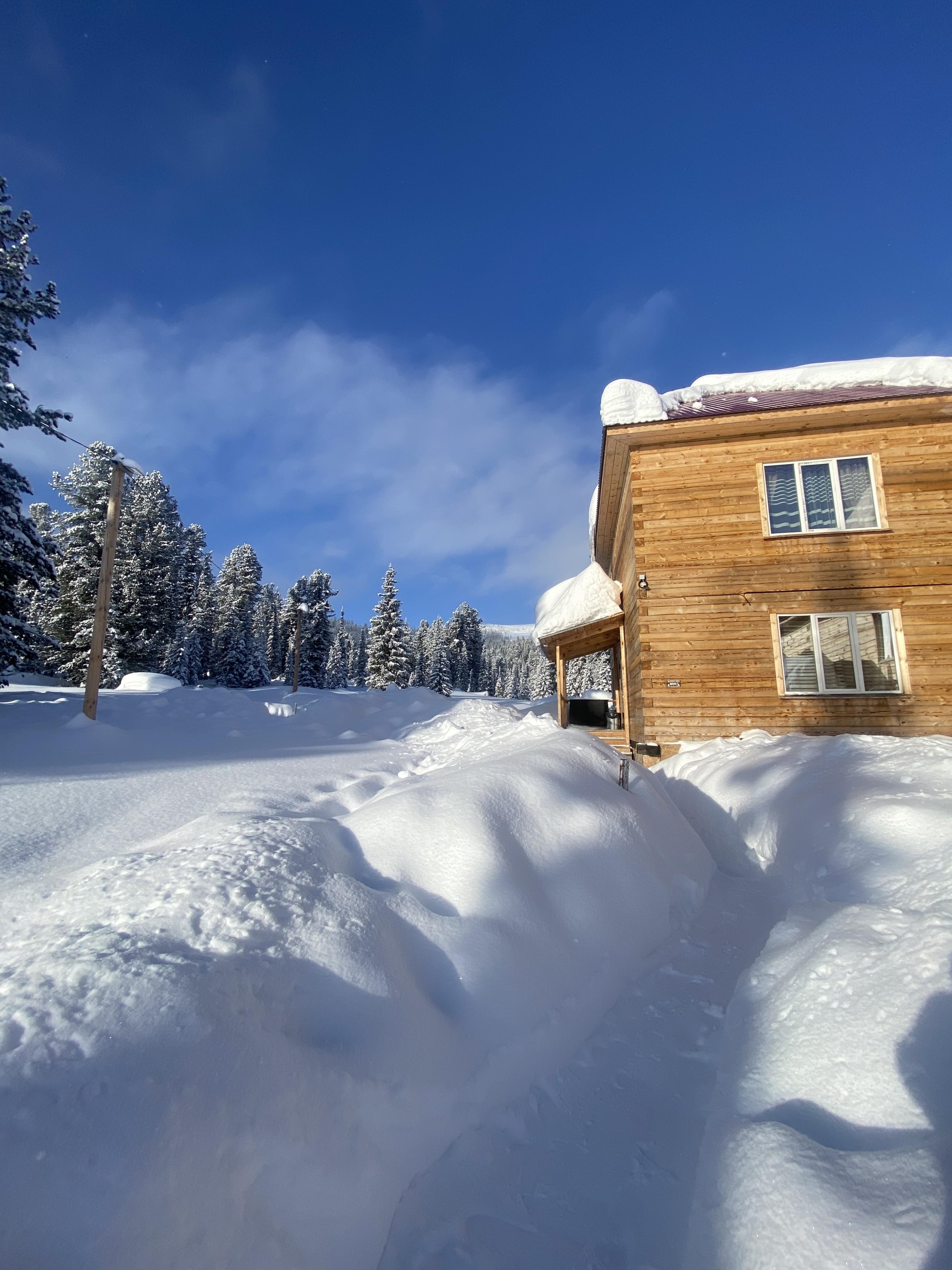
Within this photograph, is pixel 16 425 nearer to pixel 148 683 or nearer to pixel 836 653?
pixel 148 683

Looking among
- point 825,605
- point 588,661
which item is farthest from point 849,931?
point 588,661

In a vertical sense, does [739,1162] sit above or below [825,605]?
below

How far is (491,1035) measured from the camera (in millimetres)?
2154

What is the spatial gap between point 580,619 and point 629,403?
13.7ft

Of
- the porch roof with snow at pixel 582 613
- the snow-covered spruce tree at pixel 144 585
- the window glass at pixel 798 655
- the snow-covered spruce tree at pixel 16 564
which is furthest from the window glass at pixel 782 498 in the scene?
the snow-covered spruce tree at pixel 144 585

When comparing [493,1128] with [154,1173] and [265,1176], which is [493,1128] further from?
[154,1173]

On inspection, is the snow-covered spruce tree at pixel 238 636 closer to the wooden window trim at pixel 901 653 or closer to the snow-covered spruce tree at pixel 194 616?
the snow-covered spruce tree at pixel 194 616

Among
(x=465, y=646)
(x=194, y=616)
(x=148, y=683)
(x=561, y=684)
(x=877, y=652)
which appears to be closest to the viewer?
(x=877, y=652)

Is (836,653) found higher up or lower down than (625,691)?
higher up

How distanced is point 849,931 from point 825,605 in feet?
23.9

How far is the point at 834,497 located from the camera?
8.84 m

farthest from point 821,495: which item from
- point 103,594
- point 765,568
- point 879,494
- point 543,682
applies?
point 543,682

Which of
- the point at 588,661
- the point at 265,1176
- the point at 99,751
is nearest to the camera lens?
the point at 265,1176

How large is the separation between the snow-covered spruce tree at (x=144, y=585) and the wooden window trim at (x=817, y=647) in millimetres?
24365
